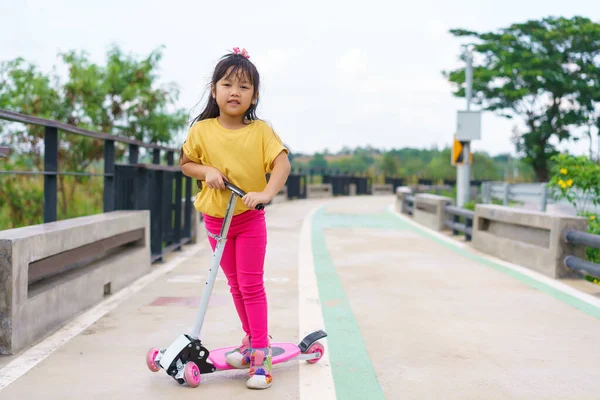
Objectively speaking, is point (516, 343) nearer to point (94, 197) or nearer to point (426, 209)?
point (94, 197)

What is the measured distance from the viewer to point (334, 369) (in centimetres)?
448

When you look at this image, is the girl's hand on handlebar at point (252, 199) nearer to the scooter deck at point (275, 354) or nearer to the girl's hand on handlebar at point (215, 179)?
the girl's hand on handlebar at point (215, 179)

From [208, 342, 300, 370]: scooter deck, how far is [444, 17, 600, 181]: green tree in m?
42.8

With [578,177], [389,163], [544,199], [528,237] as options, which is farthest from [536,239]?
[389,163]

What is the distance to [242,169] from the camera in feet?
13.5

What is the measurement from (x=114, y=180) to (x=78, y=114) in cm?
1174

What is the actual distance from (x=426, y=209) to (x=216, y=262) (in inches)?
520

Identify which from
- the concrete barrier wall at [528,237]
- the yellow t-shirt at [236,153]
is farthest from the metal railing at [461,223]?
the yellow t-shirt at [236,153]

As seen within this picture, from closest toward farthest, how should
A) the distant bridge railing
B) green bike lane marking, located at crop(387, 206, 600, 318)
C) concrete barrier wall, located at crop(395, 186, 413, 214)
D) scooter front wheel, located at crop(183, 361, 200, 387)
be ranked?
scooter front wheel, located at crop(183, 361, 200, 387), green bike lane marking, located at crop(387, 206, 600, 318), the distant bridge railing, concrete barrier wall, located at crop(395, 186, 413, 214)

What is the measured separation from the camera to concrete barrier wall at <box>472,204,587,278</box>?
8.41 m

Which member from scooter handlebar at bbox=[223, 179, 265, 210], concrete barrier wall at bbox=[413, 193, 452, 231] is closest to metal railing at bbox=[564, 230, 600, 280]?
scooter handlebar at bbox=[223, 179, 265, 210]

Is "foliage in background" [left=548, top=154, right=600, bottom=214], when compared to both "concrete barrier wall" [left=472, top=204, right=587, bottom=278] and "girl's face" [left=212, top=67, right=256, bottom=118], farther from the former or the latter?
"girl's face" [left=212, top=67, right=256, bottom=118]

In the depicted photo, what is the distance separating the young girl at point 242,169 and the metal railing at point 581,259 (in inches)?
177

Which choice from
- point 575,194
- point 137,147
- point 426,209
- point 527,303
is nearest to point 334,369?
point 527,303
